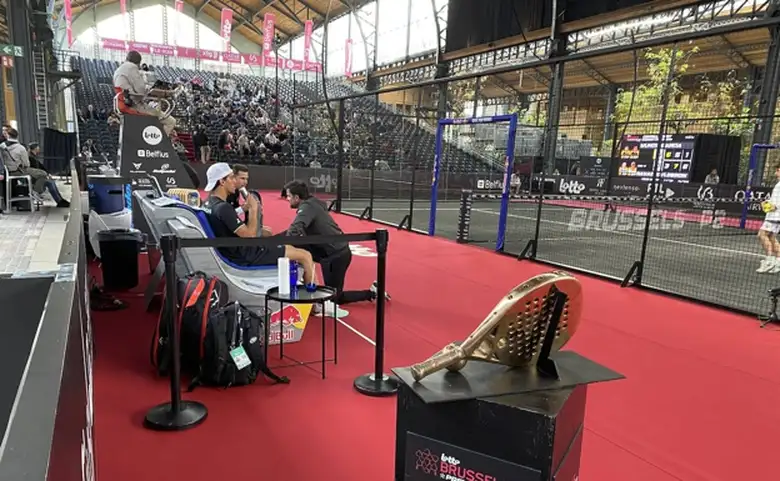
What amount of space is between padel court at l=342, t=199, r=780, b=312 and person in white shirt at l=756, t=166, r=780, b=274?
0.15 meters

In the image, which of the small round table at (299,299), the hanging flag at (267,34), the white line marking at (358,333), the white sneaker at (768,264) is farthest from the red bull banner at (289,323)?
the hanging flag at (267,34)

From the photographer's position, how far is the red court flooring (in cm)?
259

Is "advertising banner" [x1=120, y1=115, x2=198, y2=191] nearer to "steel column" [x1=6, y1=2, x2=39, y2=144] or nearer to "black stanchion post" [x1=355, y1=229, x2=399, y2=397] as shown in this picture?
"black stanchion post" [x1=355, y1=229, x2=399, y2=397]

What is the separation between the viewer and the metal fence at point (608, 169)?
859cm

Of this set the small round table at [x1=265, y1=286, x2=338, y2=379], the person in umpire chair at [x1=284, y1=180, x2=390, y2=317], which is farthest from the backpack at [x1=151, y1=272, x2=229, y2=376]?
the person in umpire chair at [x1=284, y1=180, x2=390, y2=317]

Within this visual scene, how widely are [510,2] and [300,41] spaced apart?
109 ft

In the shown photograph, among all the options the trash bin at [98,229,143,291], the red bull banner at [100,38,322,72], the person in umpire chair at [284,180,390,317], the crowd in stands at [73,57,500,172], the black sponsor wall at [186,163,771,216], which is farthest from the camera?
the red bull banner at [100,38,322,72]

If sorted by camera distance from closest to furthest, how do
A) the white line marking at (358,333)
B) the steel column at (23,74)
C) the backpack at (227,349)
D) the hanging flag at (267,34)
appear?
the backpack at (227,349) < the white line marking at (358,333) < the steel column at (23,74) < the hanging flag at (267,34)

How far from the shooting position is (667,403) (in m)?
3.40

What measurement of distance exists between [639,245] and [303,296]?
8717 mm

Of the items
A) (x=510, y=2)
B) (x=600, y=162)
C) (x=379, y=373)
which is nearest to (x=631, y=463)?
(x=379, y=373)

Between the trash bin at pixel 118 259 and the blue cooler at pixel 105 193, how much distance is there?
6.77 ft

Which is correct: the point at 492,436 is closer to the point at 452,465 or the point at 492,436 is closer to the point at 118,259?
the point at 452,465

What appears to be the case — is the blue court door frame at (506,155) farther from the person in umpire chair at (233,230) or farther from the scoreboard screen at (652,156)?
the scoreboard screen at (652,156)
